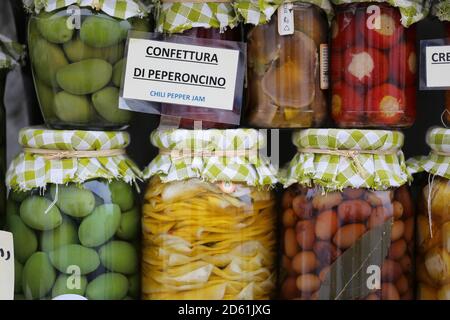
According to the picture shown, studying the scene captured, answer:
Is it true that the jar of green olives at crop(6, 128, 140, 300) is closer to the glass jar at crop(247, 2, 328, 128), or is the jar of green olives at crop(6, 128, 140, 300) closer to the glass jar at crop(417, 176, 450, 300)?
the glass jar at crop(247, 2, 328, 128)

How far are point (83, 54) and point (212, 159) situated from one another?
0.82 ft

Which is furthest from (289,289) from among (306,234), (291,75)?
(291,75)

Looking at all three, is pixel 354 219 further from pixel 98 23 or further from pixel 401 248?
pixel 98 23

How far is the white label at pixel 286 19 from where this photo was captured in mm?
1013

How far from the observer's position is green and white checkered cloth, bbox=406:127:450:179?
3.28 ft

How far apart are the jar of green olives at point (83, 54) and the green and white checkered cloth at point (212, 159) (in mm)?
109

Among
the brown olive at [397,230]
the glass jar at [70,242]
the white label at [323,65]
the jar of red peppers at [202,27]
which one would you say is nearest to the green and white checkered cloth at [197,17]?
the jar of red peppers at [202,27]

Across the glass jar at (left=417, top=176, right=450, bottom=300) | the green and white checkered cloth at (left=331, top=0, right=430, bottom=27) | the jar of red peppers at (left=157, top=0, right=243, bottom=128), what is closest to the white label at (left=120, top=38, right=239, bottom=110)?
the jar of red peppers at (left=157, top=0, right=243, bottom=128)

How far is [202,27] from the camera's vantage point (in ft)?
3.33

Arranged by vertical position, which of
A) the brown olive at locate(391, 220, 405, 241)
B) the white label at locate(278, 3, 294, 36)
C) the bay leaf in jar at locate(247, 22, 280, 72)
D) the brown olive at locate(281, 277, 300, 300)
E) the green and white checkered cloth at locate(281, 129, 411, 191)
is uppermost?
the white label at locate(278, 3, 294, 36)

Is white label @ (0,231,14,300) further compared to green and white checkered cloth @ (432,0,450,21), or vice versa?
green and white checkered cloth @ (432,0,450,21)

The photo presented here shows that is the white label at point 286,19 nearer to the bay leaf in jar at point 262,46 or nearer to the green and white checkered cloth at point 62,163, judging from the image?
the bay leaf in jar at point 262,46

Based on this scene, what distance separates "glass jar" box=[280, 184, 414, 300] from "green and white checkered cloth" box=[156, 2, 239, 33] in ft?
0.91
